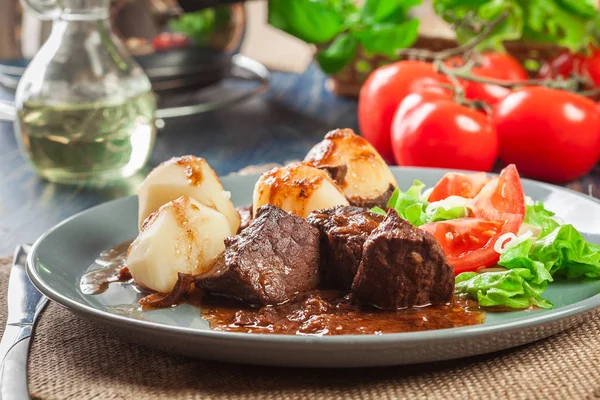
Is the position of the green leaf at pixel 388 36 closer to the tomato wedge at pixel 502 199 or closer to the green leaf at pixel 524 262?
the tomato wedge at pixel 502 199

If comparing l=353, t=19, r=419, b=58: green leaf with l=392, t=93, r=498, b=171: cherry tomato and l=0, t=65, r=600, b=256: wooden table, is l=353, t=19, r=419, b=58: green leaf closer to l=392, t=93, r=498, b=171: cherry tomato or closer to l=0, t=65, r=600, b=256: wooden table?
l=0, t=65, r=600, b=256: wooden table

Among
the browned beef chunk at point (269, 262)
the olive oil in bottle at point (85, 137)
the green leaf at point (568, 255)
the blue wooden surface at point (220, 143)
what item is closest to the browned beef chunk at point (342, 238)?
the browned beef chunk at point (269, 262)

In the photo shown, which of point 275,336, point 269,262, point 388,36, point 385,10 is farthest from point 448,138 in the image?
point 275,336

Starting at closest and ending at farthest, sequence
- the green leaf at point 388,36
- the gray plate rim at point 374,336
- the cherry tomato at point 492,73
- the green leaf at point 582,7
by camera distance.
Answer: the gray plate rim at point 374,336 → the green leaf at point 582,7 → the cherry tomato at point 492,73 → the green leaf at point 388,36

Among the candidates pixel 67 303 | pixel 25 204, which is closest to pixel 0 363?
pixel 67 303

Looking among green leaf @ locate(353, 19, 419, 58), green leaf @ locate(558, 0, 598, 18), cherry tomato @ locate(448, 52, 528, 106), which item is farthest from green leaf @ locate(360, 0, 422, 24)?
green leaf @ locate(558, 0, 598, 18)

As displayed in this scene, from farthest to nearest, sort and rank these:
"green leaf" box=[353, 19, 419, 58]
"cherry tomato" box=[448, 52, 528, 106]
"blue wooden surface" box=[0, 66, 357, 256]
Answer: "green leaf" box=[353, 19, 419, 58], "cherry tomato" box=[448, 52, 528, 106], "blue wooden surface" box=[0, 66, 357, 256]
